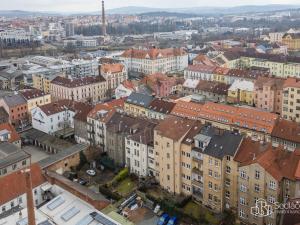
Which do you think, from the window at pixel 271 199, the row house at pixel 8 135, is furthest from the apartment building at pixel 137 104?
the window at pixel 271 199

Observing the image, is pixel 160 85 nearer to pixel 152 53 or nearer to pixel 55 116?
pixel 55 116

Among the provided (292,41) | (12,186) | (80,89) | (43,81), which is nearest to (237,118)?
(12,186)

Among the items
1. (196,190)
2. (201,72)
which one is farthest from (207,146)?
(201,72)

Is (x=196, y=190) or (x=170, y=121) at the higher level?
(x=170, y=121)

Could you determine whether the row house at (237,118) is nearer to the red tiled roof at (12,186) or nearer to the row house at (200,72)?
the red tiled roof at (12,186)

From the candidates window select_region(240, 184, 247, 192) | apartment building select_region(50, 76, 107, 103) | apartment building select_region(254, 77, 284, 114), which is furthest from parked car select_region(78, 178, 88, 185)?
apartment building select_region(254, 77, 284, 114)

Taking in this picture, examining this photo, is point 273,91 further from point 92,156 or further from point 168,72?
point 168,72
